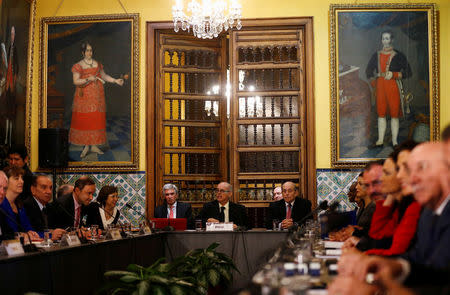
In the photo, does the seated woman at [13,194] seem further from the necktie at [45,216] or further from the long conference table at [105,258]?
the long conference table at [105,258]

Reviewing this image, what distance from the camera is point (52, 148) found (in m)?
9.80

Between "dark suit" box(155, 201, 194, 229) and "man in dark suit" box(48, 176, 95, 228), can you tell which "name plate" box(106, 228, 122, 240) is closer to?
"man in dark suit" box(48, 176, 95, 228)

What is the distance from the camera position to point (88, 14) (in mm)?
10359

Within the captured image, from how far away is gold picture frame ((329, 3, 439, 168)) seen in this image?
9797mm

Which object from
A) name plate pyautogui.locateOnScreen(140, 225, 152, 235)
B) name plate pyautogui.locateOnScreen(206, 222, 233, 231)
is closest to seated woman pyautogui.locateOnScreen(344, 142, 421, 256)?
name plate pyautogui.locateOnScreen(140, 225, 152, 235)

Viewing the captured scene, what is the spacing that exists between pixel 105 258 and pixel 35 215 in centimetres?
134

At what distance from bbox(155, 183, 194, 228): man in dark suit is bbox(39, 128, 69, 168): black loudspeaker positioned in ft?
5.55

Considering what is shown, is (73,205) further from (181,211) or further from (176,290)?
(176,290)

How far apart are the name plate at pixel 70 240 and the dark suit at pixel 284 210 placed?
3826 mm

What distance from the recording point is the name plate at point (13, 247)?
4660mm

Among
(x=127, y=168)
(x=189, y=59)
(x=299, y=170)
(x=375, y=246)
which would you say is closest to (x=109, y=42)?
(x=189, y=59)

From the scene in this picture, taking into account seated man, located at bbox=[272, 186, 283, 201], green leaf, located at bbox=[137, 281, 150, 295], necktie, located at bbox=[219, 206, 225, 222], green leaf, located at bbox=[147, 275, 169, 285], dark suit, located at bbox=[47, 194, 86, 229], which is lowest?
green leaf, located at bbox=[137, 281, 150, 295]

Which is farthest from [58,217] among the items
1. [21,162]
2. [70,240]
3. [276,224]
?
[276,224]

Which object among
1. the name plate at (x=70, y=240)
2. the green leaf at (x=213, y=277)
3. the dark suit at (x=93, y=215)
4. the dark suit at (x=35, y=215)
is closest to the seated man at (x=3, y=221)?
the name plate at (x=70, y=240)
